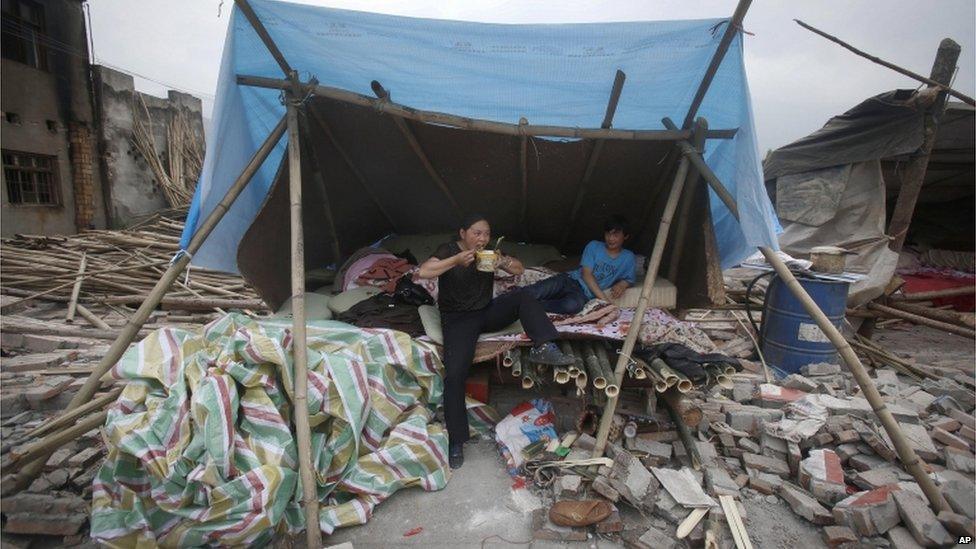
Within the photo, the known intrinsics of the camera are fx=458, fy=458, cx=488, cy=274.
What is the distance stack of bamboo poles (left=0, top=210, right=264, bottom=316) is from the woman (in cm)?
397

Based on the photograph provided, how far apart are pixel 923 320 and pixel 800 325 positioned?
2.36 m

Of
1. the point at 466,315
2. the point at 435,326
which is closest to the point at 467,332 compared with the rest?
the point at 466,315

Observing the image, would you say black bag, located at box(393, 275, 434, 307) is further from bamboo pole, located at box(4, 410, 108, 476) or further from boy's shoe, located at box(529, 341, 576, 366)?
bamboo pole, located at box(4, 410, 108, 476)

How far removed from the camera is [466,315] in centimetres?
358

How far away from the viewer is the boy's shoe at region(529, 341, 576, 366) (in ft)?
10.2

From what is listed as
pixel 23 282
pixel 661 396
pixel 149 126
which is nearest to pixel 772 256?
pixel 661 396

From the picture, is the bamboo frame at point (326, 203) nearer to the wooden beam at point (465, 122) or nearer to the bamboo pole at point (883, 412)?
the wooden beam at point (465, 122)

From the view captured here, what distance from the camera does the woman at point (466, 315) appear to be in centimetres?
320

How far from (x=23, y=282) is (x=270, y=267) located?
17.2 ft

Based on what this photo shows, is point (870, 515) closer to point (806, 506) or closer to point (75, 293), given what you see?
point (806, 506)

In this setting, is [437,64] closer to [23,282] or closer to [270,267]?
[270,267]

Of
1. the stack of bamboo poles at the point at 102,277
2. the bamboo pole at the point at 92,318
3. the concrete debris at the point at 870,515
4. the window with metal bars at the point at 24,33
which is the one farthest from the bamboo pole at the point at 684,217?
the window with metal bars at the point at 24,33

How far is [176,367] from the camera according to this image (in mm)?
2646

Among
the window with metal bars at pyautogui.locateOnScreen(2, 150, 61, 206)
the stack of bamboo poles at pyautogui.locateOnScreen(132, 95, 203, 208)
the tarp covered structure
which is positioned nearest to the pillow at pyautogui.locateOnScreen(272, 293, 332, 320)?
the tarp covered structure
